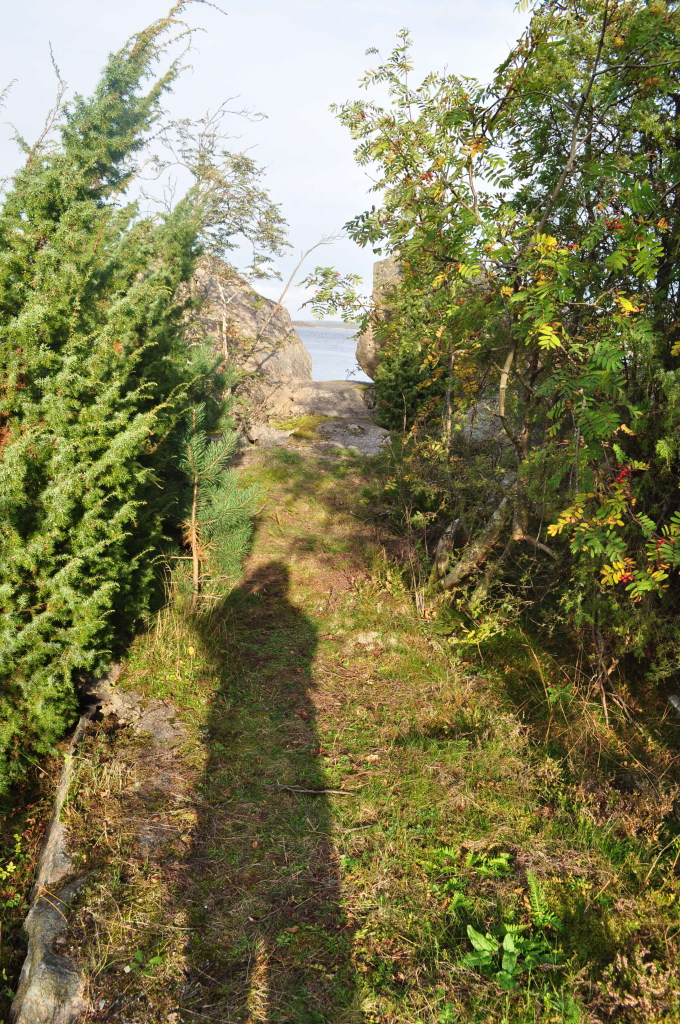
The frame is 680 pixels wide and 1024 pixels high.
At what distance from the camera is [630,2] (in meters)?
4.45

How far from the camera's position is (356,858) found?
3379 mm

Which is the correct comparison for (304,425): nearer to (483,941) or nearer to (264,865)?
(264,865)

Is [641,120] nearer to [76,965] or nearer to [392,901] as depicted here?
[392,901]

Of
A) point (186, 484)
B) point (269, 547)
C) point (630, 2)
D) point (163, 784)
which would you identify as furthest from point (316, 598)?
point (630, 2)

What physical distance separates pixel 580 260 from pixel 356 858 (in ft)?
14.8

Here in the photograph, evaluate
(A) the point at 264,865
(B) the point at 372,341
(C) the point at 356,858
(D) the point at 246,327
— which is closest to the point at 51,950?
(A) the point at 264,865

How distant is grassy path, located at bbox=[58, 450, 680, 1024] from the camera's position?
2.62 meters

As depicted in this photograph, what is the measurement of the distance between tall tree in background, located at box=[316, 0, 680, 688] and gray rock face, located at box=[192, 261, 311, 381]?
625 centimetres

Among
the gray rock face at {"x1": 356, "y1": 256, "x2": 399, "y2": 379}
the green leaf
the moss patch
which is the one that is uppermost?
the gray rock face at {"x1": 356, "y1": 256, "x2": 399, "y2": 379}

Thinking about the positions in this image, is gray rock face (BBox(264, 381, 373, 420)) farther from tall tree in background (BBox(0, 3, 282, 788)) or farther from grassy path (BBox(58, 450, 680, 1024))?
grassy path (BBox(58, 450, 680, 1024))

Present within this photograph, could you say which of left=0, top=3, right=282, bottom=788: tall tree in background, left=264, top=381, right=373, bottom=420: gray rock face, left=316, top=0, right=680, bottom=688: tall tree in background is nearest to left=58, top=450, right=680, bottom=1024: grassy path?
left=0, top=3, right=282, bottom=788: tall tree in background

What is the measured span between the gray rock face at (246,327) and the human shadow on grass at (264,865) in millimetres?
7288

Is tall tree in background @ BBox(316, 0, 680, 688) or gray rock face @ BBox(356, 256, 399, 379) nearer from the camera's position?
tall tree in background @ BBox(316, 0, 680, 688)

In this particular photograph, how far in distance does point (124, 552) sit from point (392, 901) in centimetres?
314
